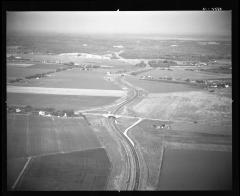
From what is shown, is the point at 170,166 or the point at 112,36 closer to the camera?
the point at 170,166

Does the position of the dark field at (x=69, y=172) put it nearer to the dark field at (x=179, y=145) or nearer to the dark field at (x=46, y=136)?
the dark field at (x=46, y=136)

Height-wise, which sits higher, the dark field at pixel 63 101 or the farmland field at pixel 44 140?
the dark field at pixel 63 101

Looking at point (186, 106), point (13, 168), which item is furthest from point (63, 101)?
point (186, 106)

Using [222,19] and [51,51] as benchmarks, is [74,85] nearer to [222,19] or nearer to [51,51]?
[51,51]

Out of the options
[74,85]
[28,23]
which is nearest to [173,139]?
[74,85]

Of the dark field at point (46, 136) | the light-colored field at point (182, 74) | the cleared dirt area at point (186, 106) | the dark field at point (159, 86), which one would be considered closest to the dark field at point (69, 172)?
the dark field at point (46, 136)

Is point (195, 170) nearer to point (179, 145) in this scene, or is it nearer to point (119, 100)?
point (179, 145)
